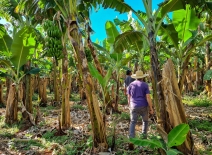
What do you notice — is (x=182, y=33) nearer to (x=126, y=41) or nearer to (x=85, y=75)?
(x=126, y=41)

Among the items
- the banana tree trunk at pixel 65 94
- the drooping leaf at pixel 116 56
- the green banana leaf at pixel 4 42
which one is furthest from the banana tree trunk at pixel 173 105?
the green banana leaf at pixel 4 42

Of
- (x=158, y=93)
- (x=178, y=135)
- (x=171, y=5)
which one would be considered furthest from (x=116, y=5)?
(x=178, y=135)

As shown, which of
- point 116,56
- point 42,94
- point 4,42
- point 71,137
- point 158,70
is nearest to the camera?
point 158,70

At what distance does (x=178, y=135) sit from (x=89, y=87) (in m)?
1.67

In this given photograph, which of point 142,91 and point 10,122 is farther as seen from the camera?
point 10,122

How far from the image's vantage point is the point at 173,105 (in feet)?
11.3

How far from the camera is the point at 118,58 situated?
764cm

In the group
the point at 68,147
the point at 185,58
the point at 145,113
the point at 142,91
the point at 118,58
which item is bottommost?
the point at 68,147

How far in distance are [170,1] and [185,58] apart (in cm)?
165

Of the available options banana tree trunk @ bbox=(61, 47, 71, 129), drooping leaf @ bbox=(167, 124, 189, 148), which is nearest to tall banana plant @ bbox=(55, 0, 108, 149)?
drooping leaf @ bbox=(167, 124, 189, 148)

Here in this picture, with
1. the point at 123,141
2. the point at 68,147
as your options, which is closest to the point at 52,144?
the point at 68,147

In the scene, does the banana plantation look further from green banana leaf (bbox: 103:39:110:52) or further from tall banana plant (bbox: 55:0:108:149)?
green banana leaf (bbox: 103:39:110:52)

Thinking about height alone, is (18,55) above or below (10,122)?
above

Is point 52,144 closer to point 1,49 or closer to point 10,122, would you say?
point 10,122
